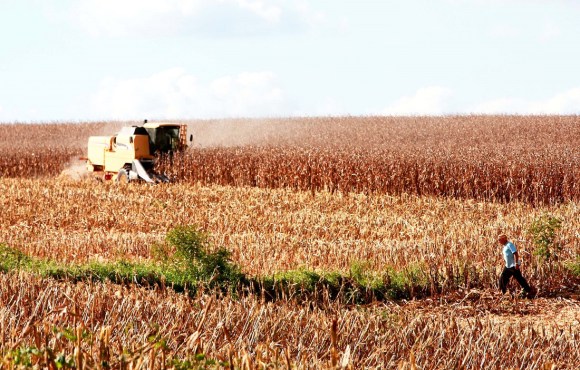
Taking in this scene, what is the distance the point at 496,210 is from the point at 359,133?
89.5ft

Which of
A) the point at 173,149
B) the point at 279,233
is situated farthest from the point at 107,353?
the point at 173,149

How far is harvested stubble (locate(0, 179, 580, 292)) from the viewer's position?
45.3ft

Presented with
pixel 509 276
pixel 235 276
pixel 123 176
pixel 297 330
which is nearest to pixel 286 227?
pixel 235 276

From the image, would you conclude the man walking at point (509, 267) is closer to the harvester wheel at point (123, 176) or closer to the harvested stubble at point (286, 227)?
the harvested stubble at point (286, 227)

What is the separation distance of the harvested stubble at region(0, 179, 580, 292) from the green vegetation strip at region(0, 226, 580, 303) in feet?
0.54

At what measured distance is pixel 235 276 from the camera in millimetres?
12070

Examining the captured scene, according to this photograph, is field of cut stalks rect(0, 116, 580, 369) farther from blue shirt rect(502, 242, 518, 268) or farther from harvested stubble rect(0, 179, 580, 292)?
blue shirt rect(502, 242, 518, 268)

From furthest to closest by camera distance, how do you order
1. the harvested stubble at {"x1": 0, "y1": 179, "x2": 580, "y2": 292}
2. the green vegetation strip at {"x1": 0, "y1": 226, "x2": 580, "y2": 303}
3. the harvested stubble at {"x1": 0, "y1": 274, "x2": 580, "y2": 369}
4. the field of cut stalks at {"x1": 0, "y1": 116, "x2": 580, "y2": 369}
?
the harvested stubble at {"x1": 0, "y1": 179, "x2": 580, "y2": 292}, the green vegetation strip at {"x1": 0, "y1": 226, "x2": 580, "y2": 303}, the harvested stubble at {"x1": 0, "y1": 274, "x2": 580, "y2": 369}, the field of cut stalks at {"x1": 0, "y1": 116, "x2": 580, "y2": 369}

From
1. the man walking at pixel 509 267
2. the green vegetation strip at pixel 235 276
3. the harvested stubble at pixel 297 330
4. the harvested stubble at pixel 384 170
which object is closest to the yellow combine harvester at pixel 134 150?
the harvested stubble at pixel 384 170

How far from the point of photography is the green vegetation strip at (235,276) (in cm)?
1197

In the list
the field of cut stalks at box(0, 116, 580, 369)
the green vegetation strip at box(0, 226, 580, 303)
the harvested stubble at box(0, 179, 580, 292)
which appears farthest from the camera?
the harvested stubble at box(0, 179, 580, 292)

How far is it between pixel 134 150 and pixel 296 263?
13.7 metres

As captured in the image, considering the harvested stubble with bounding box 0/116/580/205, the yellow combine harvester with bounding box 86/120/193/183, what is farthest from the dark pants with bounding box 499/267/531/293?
the yellow combine harvester with bounding box 86/120/193/183

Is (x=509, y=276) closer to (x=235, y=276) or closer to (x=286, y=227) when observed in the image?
(x=235, y=276)
